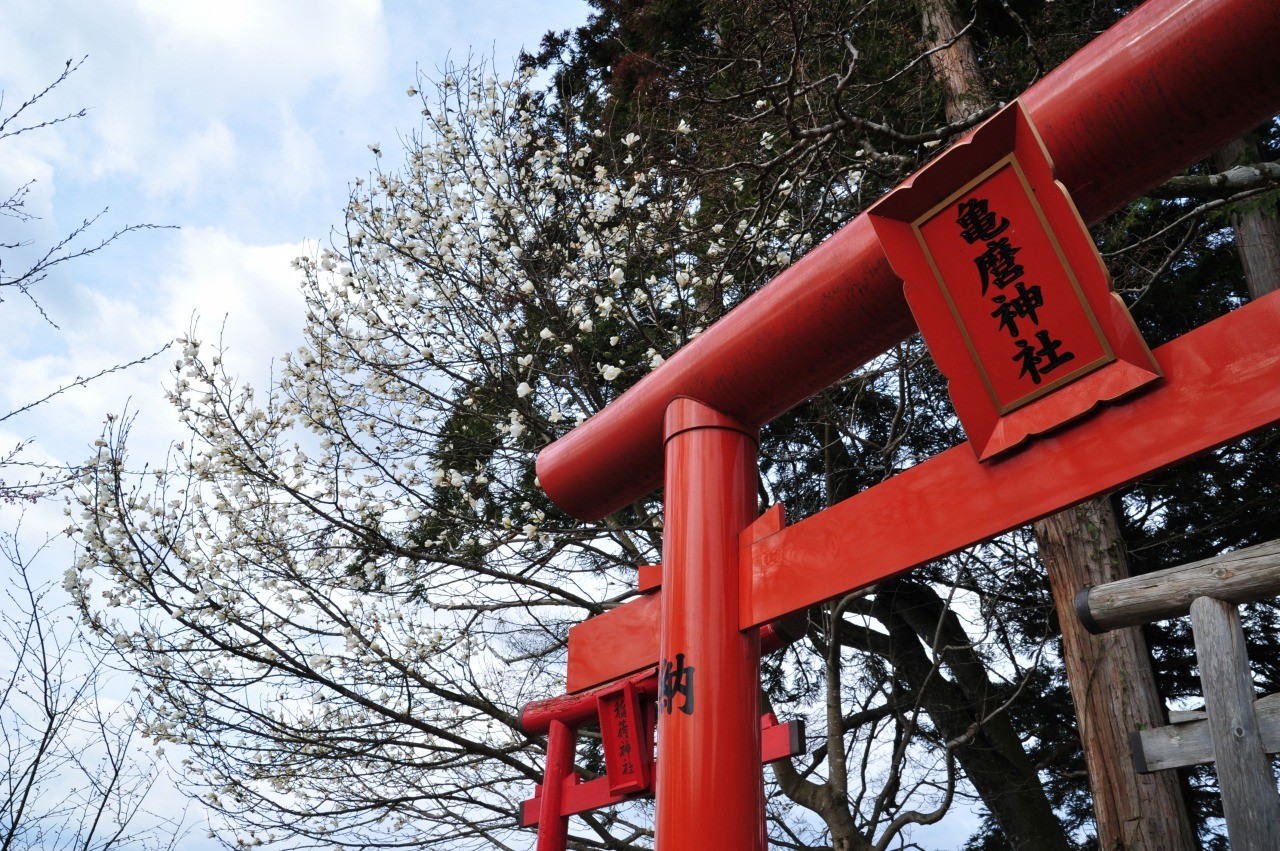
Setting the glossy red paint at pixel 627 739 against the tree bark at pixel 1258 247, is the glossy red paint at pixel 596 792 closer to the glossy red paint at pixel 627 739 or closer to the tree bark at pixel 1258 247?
the glossy red paint at pixel 627 739

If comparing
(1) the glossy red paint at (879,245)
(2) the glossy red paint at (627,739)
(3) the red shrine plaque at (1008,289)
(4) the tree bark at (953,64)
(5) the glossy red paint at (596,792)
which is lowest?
(5) the glossy red paint at (596,792)

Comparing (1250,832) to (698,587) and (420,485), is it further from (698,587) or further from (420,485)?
(420,485)

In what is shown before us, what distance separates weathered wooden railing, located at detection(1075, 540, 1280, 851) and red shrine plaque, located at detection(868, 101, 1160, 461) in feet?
7.13

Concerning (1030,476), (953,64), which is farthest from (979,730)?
(1030,476)

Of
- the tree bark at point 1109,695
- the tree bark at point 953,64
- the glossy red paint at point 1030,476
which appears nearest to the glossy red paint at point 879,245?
the glossy red paint at point 1030,476

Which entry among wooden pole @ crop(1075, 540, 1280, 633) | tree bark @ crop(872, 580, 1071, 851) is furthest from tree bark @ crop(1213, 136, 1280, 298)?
wooden pole @ crop(1075, 540, 1280, 633)

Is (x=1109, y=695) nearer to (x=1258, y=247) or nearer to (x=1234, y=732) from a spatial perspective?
(x=1234, y=732)

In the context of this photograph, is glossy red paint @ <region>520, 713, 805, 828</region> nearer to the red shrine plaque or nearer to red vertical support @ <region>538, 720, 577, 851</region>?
red vertical support @ <region>538, 720, 577, 851</region>

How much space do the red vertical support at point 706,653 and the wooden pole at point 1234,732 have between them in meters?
2.10

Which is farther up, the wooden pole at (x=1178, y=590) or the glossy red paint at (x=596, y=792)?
the wooden pole at (x=1178, y=590)

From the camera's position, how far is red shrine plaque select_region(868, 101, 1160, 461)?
6.75 feet

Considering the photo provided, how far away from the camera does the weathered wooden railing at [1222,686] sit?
345 cm

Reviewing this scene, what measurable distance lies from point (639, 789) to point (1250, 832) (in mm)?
2332

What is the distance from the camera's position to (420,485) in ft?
25.1
